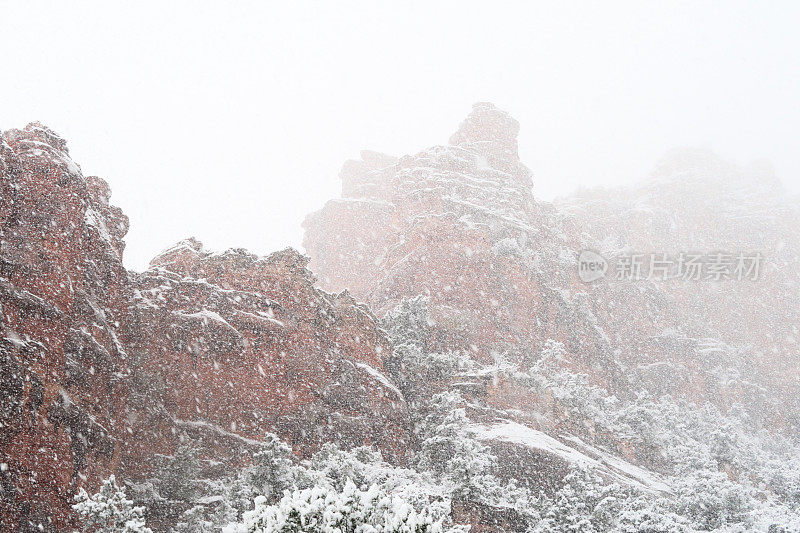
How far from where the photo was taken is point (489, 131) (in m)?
57.3

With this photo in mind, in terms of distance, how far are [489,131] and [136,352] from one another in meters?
48.5

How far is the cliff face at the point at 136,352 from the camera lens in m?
12.7

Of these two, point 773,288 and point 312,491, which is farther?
point 773,288

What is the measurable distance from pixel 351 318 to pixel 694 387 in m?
39.3

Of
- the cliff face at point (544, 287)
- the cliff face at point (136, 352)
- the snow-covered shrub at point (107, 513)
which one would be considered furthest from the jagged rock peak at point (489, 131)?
the snow-covered shrub at point (107, 513)

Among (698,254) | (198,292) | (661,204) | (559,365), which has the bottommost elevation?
(559,365)

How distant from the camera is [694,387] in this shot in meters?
46.3

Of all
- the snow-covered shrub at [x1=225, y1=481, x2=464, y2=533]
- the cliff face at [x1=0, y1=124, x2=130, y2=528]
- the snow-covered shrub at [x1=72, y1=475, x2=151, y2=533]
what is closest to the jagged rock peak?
the cliff face at [x1=0, y1=124, x2=130, y2=528]

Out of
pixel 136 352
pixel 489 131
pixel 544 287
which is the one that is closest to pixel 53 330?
pixel 136 352

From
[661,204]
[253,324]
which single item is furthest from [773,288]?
[253,324]

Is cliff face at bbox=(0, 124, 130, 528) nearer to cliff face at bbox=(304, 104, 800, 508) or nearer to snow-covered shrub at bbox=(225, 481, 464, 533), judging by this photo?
snow-covered shrub at bbox=(225, 481, 464, 533)

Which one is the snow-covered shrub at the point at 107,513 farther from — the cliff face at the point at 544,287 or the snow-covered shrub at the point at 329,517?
the cliff face at the point at 544,287

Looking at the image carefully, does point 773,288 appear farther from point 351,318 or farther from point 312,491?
point 312,491

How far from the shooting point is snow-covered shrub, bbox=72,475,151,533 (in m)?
11.3
